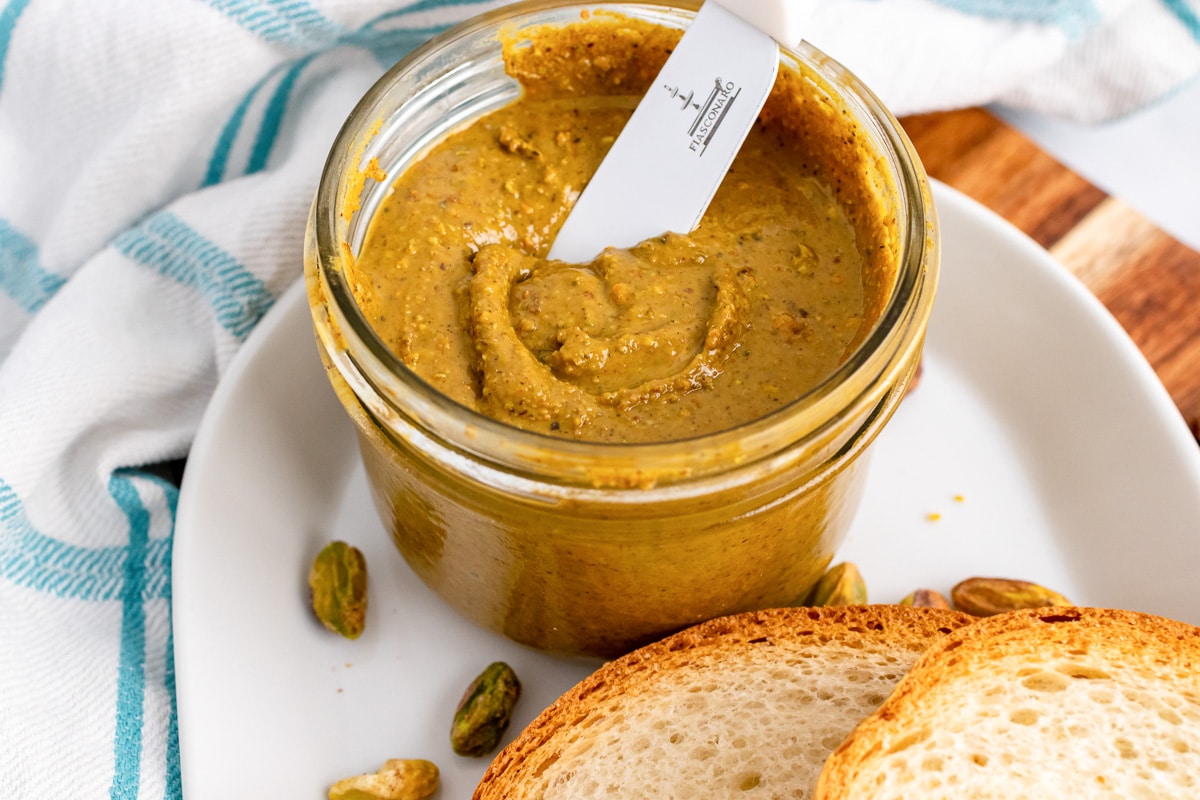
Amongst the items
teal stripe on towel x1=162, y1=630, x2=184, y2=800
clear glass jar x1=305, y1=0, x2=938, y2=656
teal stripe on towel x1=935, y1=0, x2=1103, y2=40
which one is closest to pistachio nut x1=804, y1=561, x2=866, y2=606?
clear glass jar x1=305, y1=0, x2=938, y2=656

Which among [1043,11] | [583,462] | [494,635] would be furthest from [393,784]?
[1043,11]

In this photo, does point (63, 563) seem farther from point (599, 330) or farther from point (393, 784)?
point (599, 330)

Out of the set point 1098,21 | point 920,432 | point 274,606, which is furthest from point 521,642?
point 1098,21

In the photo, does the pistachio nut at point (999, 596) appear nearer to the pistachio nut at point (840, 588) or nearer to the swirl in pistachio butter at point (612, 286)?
the pistachio nut at point (840, 588)

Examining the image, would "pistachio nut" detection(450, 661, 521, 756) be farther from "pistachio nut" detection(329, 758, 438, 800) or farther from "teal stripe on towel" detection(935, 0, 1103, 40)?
"teal stripe on towel" detection(935, 0, 1103, 40)

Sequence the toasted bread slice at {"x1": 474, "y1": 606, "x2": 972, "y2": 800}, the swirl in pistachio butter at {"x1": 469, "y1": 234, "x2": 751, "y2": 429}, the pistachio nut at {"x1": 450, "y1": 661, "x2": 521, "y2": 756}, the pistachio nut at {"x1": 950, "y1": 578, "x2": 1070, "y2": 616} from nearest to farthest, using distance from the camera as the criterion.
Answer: the swirl in pistachio butter at {"x1": 469, "y1": 234, "x2": 751, "y2": 429}, the toasted bread slice at {"x1": 474, "y1": 606, "x2": 972, "y2": 800}, the pistachio nut at {"x1": 450, "y1": 661, "x2": 521, "y2": 756}, the pistachio nut at {"x1": 950, "y1": 578, "x2": 1070, "y2": 616}

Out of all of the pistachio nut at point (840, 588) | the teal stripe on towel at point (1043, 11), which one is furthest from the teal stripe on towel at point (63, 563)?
the teal stripe on towel at point (1043, 11)
